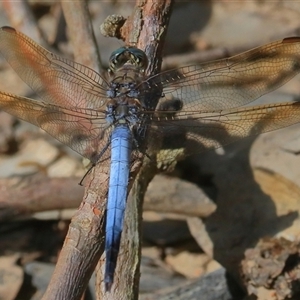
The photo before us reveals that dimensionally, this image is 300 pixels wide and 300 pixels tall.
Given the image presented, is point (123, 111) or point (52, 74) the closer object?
point (123, 111)

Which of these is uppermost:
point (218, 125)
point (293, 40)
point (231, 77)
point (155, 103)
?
point (293, 40)

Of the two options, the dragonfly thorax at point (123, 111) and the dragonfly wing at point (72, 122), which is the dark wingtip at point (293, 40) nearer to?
the dragonfly thorax at point (123, 111)

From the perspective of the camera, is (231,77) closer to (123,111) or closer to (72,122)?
(123,111)

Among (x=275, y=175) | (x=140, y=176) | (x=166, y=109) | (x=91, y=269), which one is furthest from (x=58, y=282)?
(x=275, y=175)

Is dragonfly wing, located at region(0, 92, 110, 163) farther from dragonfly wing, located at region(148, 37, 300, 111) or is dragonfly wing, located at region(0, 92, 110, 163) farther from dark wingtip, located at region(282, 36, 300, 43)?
dark wingtip, located at region(282, 36, 300, 43)

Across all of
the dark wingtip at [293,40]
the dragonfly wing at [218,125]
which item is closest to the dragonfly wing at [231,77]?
the dark wingtip at [293,40]

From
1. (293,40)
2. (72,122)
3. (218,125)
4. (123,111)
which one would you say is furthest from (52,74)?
(293,40)

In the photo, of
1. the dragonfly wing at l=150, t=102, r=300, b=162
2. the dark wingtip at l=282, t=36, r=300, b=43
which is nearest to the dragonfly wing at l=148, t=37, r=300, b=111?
the dark wingtip at l=282, t=36, r=300, b=43

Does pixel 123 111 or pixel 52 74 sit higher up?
pixel 52 74
